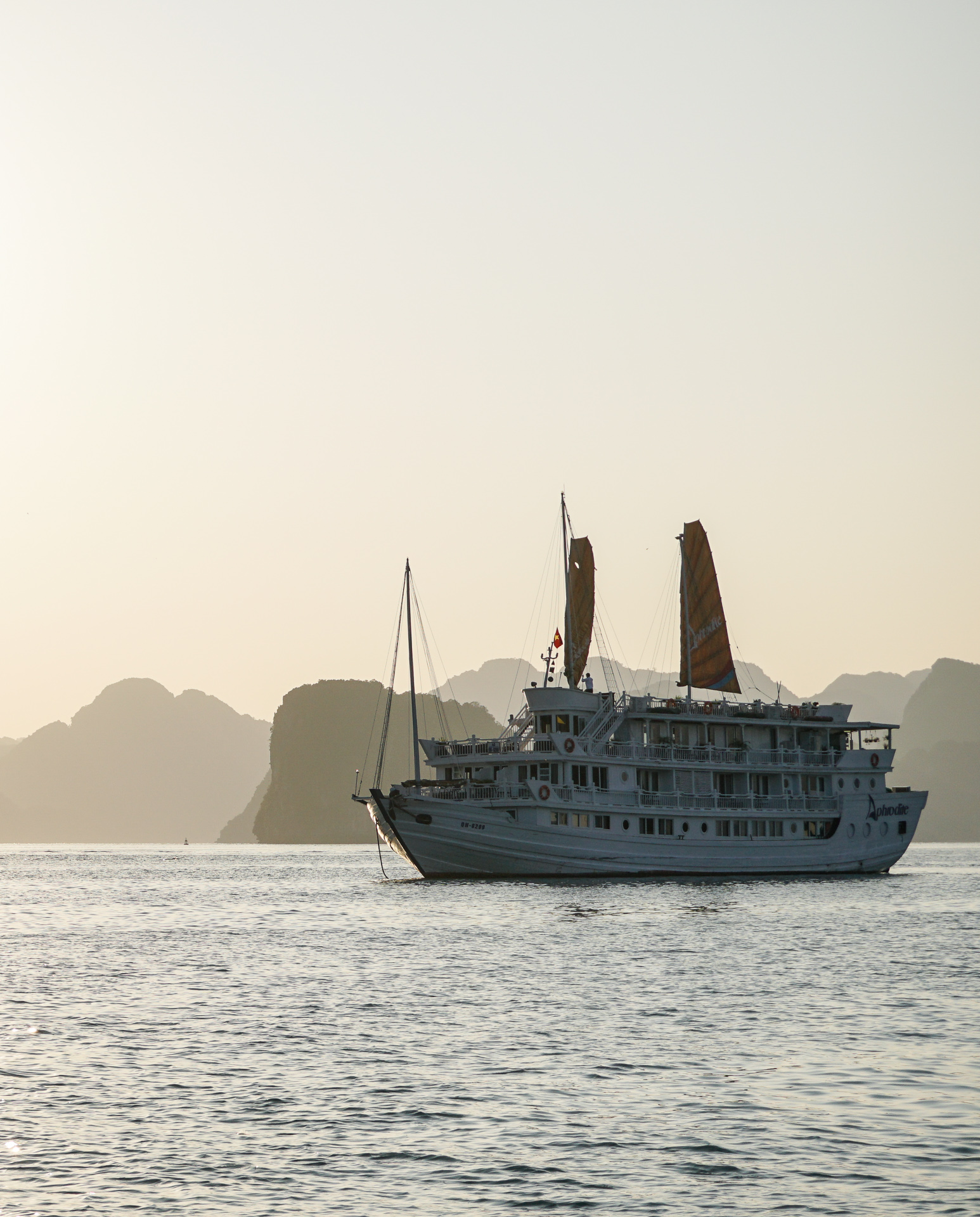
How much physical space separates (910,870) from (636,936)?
73.1 m

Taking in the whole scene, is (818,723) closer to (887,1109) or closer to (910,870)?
(910,870)

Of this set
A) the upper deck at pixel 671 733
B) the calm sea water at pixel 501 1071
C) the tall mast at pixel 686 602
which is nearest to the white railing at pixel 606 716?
the upper deck at pixel 671 733

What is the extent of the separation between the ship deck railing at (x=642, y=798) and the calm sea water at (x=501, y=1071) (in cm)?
1573

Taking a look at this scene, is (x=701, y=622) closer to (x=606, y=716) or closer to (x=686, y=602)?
(x=686, y=602)

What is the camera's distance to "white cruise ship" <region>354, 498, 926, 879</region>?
218 feet

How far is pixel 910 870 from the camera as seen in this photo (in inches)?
4382

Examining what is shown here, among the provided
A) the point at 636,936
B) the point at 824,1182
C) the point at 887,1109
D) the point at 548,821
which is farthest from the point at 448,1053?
the point at 548,821

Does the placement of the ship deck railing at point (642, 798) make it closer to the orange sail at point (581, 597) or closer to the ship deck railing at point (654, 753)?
the ship deck railing at point (654, 753)

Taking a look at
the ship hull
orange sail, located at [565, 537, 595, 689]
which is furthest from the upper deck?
orange sail, located at [565, 537, 595, 689]

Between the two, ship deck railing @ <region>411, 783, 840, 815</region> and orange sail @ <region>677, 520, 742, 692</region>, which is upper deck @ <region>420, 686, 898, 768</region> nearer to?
ship deck railing @ <region>411, 783, 840, 815</region>

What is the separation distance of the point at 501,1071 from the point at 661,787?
4881cm

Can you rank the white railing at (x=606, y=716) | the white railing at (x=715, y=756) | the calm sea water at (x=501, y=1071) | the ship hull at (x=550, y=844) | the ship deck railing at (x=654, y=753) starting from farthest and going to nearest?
the white railing at (x=715, y=756) < the white railing at (x=606, y=716) < the ship deck railing at (x=654, y=753) < the ship hull at (x=550, y=844) < the calm sea water at (x=501, y=1071)

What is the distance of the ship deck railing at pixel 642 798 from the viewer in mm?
66375

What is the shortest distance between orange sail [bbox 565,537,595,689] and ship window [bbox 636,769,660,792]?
535 inches
